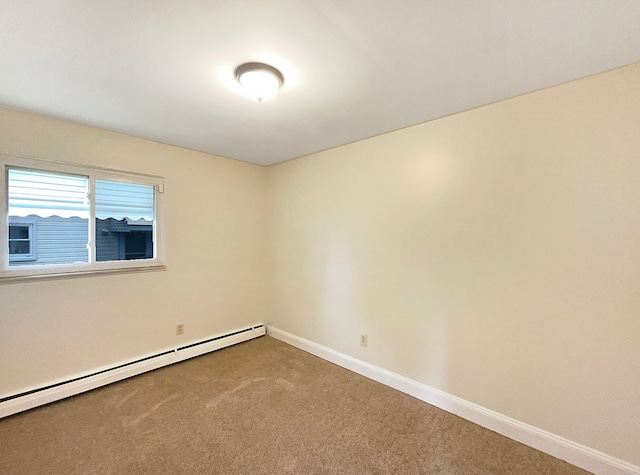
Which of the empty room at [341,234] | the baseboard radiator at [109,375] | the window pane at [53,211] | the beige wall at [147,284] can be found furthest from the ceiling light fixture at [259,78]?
the baseboard radiator at [109,375]

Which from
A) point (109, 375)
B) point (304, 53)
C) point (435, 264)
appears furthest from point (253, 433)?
point (304, 53)

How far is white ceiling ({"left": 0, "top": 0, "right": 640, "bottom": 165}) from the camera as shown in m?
1.14

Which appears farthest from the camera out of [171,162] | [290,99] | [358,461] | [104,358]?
[171,162]

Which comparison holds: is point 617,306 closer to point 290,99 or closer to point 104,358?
point 290,99

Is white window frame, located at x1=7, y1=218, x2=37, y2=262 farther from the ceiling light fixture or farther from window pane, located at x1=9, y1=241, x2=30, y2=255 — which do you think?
the ceiling light fixture

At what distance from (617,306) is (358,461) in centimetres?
176

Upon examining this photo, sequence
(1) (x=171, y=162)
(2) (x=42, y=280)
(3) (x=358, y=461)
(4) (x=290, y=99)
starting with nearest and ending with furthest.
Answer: (3) (x=358, y=461) → (4) (x=290, y=99) → (2) (x=42, y=280) → (1) (x=171, y=162)

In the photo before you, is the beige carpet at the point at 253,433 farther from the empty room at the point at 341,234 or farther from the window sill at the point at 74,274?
the window sill at the point at 74,274

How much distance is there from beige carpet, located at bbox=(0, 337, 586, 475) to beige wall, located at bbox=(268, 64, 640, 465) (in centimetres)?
34

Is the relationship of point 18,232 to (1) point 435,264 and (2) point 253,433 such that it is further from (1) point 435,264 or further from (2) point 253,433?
(1) point 435,264

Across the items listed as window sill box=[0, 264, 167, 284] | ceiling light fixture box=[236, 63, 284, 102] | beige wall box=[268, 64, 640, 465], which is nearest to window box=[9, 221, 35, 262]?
window sill box=[0, 264, 167, 284]

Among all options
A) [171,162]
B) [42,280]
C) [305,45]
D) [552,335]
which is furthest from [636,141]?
[42,280]

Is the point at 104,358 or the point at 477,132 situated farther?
the point at 104,358

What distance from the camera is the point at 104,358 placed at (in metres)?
2.48
